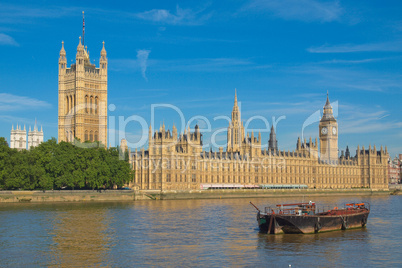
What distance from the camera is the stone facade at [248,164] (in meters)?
116

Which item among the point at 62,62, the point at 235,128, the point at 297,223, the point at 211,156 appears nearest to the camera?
the point at 297,223

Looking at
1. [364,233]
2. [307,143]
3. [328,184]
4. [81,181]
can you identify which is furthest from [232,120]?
[364,233]

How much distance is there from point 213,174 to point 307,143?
45.5m

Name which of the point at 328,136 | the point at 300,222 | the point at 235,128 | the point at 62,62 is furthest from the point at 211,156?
the point at 300,222

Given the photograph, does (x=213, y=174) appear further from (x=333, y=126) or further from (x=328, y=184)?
(x=333, y=126)

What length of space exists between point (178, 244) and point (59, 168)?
53572mm

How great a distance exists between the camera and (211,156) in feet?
428

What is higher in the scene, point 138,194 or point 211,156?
point 211,156

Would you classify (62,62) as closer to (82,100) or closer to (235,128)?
(82,100)

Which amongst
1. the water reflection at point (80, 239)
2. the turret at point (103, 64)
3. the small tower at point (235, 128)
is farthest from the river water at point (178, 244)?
the small tower at point (235, 128)

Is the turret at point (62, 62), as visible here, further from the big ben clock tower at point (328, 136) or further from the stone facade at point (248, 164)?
the big ben clock tower at point (328, 136)

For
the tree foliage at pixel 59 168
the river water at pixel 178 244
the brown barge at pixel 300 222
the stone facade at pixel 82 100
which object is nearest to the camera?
the river water at pixel 178 244

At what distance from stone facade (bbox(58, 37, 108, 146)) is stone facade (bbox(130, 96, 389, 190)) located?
17.8 m

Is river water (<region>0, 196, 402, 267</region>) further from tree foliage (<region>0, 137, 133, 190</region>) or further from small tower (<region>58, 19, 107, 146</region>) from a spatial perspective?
small tower (<region>58, 19, 107, 146</region>)
